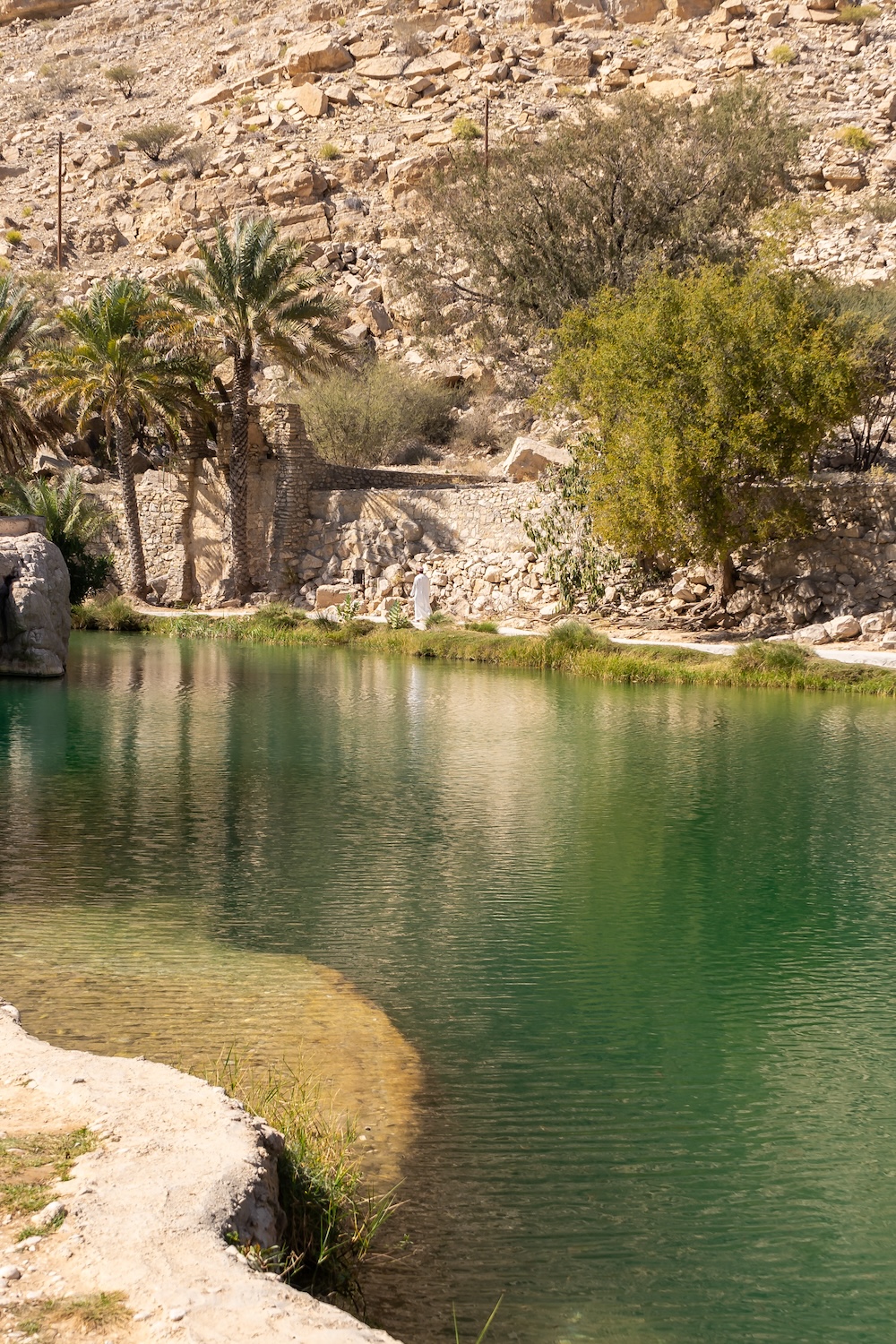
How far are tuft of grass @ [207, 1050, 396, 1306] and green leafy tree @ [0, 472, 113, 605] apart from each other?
24721 millimetres

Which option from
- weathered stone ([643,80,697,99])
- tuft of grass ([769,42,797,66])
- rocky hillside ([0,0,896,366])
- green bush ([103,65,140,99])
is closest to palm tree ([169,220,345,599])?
rocky hillside ([0,0,896,366])

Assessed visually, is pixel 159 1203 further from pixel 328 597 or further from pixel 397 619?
pixel 328 597

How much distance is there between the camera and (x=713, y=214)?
33031mm

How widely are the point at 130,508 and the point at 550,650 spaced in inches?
548

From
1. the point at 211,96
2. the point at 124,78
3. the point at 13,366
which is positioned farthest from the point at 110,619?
the point at 124,78

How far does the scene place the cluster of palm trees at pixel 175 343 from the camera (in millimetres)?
30938

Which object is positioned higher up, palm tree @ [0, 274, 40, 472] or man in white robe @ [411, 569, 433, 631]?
palm tree @ [0, 274, 40, 472]

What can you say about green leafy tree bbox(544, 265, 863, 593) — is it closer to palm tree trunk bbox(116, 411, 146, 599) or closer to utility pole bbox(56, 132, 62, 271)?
palm tree trunk bbox(116, 411, 146, 599)

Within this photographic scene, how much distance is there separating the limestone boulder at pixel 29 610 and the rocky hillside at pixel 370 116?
87.0 ft

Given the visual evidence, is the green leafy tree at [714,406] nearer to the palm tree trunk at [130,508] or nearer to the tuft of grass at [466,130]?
the palm tree trunk at [130,508]

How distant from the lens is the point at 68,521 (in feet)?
96.8

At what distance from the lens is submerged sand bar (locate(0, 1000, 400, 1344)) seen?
3102mm

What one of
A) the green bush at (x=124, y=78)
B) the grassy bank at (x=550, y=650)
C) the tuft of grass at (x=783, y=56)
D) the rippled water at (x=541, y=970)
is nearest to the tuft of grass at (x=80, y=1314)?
the rippled water at (x=541, y=970)

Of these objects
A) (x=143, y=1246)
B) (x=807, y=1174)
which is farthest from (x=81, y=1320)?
(x=807, y=1174)
